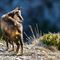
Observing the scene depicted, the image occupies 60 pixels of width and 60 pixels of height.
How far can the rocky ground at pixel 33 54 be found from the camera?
5.88 m

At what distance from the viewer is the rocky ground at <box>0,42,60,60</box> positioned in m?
5.88

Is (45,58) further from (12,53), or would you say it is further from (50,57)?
(12,53)

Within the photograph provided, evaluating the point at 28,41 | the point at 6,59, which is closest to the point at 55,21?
the point at 28,41

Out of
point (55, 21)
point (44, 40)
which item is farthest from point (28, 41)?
point (55, 21)

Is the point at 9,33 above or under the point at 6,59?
above

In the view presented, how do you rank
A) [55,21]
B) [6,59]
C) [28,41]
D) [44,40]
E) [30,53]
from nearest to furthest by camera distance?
[6,59] < [30,53] < [44,40] < [28,41] < [55,21]

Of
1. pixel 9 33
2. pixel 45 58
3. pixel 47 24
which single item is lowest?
pixel 45 58

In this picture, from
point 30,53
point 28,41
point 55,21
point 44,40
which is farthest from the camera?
point 55,21

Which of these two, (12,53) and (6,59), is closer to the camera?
(6,59)

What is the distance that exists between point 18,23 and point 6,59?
54 centimetres

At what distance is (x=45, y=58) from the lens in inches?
230

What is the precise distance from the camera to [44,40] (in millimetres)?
7754

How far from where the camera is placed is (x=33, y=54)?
619 cm

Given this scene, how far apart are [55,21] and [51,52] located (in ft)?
17.3
